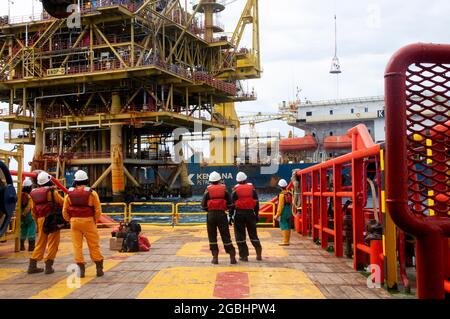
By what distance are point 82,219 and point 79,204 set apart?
0.76 feet

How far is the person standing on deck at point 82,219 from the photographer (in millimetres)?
Result: 6633

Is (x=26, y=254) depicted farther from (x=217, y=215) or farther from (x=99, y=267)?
(x=217, y=215)

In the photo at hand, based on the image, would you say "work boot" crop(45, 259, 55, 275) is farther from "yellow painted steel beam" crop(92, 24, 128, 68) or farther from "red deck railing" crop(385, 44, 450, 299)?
"yellow painted steel beam" crop(92, 24, 128, 68)

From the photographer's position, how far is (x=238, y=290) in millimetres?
5664

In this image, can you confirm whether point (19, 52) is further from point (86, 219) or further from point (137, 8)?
point (86, 219)

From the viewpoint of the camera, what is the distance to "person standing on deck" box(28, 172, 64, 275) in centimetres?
701

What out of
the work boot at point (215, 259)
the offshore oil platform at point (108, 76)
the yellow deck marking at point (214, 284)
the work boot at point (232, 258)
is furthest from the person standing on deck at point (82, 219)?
the offshore oil platform at point (108, 76)

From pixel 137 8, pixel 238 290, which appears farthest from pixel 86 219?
pixel 137 8

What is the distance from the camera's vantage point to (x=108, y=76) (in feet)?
112

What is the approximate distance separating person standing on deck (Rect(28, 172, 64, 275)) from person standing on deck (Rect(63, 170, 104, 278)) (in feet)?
1.65

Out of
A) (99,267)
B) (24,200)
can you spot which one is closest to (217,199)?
(99,267)

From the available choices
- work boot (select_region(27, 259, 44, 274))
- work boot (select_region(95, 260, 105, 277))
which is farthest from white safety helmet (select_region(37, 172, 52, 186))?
work boot (select_region(95, 260, 105, 277))

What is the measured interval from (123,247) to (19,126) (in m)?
40.2
